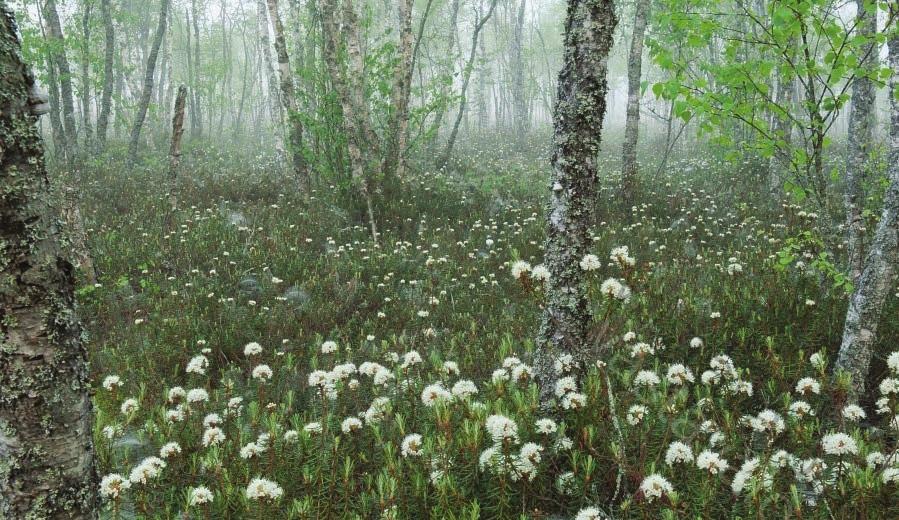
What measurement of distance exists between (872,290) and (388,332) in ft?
15.5

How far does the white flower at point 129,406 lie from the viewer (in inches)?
150

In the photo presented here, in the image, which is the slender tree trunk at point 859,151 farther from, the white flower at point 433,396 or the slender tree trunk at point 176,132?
the slender tree trunk at point 176,132

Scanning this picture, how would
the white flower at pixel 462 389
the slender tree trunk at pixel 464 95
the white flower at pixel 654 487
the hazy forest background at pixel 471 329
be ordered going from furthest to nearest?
the slender tree trunk at pixel 464 95, the white flower at pixel 462 389, the white flower at pixel 654 487, the hazy forest background at pixel 471 329

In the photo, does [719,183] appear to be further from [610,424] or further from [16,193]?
[16,193]

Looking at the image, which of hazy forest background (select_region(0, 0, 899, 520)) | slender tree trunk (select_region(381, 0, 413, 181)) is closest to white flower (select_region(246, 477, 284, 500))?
hazy forest background (select_region(0, 0, 899, 520))

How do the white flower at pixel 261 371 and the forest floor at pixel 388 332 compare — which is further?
the white flower at pixel 261 371

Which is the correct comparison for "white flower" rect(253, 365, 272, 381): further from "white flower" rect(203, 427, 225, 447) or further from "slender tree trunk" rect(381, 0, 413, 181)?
"slender tree trunk" rect(381, 0, 413, 181)

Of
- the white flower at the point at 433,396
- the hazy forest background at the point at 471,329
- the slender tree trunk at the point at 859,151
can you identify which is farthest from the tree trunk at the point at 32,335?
the slender tree trunk at the point at 859,151

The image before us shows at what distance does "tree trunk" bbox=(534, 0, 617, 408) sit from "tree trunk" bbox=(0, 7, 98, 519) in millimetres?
2565

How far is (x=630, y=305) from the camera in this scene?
6.11 meters

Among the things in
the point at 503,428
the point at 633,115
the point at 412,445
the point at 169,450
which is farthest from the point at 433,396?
the point at 633,115

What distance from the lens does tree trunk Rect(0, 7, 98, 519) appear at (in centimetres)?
153

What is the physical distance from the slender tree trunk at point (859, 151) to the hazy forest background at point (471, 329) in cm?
8

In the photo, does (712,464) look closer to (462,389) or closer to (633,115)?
(462,389)
